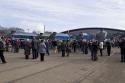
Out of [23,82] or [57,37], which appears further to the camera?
[57,37]

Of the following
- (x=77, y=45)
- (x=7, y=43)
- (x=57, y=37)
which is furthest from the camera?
(x=57, y=37)

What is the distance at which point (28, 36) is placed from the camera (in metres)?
63.6

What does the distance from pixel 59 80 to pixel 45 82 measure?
1118 millimetres

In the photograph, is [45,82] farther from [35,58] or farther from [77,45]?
[77,45]

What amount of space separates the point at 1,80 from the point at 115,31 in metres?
105

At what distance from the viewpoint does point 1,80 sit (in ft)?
47.6

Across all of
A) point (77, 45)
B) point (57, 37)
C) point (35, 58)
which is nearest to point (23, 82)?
point (35, 58)

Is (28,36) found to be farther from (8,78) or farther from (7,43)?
(8,78)

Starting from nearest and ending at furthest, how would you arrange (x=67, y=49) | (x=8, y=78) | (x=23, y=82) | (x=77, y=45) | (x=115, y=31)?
(x=23, y=82)
(x=8, y=78)
(x=67, y=49)
(x=77, y=45)
(x=115, y=31)

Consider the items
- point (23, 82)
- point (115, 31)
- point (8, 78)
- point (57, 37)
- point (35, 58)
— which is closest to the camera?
point (23, 82)

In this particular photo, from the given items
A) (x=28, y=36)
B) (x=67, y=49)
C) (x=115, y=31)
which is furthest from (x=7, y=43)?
(x=115, y=31)

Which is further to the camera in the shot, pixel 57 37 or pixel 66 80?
pixel 57 37

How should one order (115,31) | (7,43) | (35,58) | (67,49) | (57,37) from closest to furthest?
(35,58) → (67,49) → (7,43) → (57,37) → (115,31)

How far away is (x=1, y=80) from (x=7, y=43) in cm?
2641
